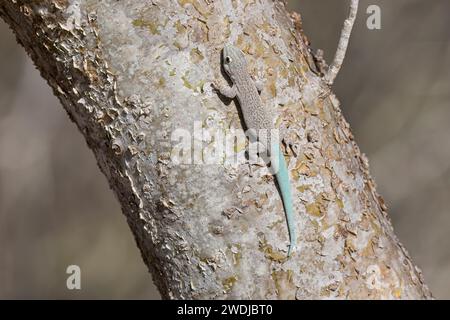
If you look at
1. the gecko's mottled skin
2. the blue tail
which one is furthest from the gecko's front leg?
the blue tail

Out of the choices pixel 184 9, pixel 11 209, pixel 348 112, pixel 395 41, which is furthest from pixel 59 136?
pixel 184 9

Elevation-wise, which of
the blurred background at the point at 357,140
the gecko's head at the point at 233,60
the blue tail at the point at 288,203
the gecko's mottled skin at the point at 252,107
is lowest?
the blurred background at the point at 357,140

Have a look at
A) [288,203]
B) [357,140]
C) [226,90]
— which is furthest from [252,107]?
[357,140]

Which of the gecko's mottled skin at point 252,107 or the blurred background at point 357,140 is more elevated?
the gecko's mottled skin at point 252,107

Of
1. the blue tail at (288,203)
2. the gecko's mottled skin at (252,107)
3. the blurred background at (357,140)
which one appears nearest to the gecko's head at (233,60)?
the gecko's mottled skin at (252,107)

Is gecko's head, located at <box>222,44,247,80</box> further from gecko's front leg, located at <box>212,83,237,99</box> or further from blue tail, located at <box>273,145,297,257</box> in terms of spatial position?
blue tail, located at <box>273,145,297,257</box>

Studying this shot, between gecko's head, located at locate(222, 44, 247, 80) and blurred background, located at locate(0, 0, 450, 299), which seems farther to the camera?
blurred background, located at locate(0, 0, 450, 299)

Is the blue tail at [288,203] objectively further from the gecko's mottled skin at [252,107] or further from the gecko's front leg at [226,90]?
the gecko's front leg at [226,90]

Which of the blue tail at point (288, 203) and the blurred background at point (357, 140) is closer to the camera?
the blue tail at point (288, 203)
